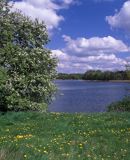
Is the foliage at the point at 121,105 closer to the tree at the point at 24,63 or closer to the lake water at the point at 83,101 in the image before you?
the lake water at the point at 83,101

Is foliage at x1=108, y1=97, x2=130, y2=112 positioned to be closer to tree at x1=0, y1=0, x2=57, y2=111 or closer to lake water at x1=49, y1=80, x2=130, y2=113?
lake water at x1=49, y1=80, x2=130, y2=113

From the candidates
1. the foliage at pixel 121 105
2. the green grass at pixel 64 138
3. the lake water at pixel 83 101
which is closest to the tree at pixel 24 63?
the lake water at pixel 83 101

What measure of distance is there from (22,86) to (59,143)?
16.8 m

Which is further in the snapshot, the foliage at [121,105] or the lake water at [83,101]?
the lake water at [83,101]

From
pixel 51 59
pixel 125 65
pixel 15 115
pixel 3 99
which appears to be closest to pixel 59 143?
pixel 15 115

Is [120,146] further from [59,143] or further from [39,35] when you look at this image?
[39,35]

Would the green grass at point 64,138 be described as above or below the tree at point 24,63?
below

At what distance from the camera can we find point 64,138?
16188mm

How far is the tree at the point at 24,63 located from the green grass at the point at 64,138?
6.45m

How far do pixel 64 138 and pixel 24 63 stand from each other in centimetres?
1618

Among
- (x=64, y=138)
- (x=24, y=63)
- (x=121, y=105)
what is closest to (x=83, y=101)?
(x=121, y=105)

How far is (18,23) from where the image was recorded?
33781mm

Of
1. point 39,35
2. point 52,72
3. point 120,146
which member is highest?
point 39,35

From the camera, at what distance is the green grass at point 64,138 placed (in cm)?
1248
